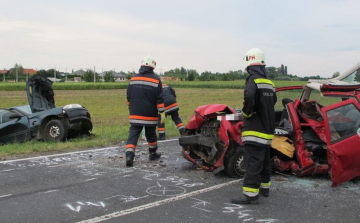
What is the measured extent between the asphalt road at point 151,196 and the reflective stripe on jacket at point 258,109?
0.83 m

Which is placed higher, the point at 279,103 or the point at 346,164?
the point at 279,103

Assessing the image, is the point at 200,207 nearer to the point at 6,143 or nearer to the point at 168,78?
the point at 6,143

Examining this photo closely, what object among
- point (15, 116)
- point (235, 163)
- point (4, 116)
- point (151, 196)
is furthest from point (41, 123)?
point (235, 163)

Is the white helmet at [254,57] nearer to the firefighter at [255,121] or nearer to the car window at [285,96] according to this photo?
the firefighter at [255,121]

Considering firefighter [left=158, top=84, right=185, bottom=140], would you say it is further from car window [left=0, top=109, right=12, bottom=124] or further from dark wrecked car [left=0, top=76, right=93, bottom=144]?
car window [left=0, top=109, right=12, bottom=124]

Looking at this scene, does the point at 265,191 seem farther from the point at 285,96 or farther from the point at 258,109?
the point at 285,96

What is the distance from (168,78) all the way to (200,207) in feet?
288

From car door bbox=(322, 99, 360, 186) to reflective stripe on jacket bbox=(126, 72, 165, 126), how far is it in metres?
2.91

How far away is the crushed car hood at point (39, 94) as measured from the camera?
930 cm

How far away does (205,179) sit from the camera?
5.55m

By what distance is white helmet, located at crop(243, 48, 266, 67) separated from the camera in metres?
4.61

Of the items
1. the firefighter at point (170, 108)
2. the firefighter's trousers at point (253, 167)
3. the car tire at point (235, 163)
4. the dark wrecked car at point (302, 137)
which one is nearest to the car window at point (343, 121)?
the dark wrecked car at point (302, 137)

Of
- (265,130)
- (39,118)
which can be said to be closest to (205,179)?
(265,130)

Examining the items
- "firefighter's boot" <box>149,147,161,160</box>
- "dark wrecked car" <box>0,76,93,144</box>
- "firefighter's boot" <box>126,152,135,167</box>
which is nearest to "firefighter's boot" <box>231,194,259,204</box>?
"firefighter's boot" <box>126,152,135,167</box>
